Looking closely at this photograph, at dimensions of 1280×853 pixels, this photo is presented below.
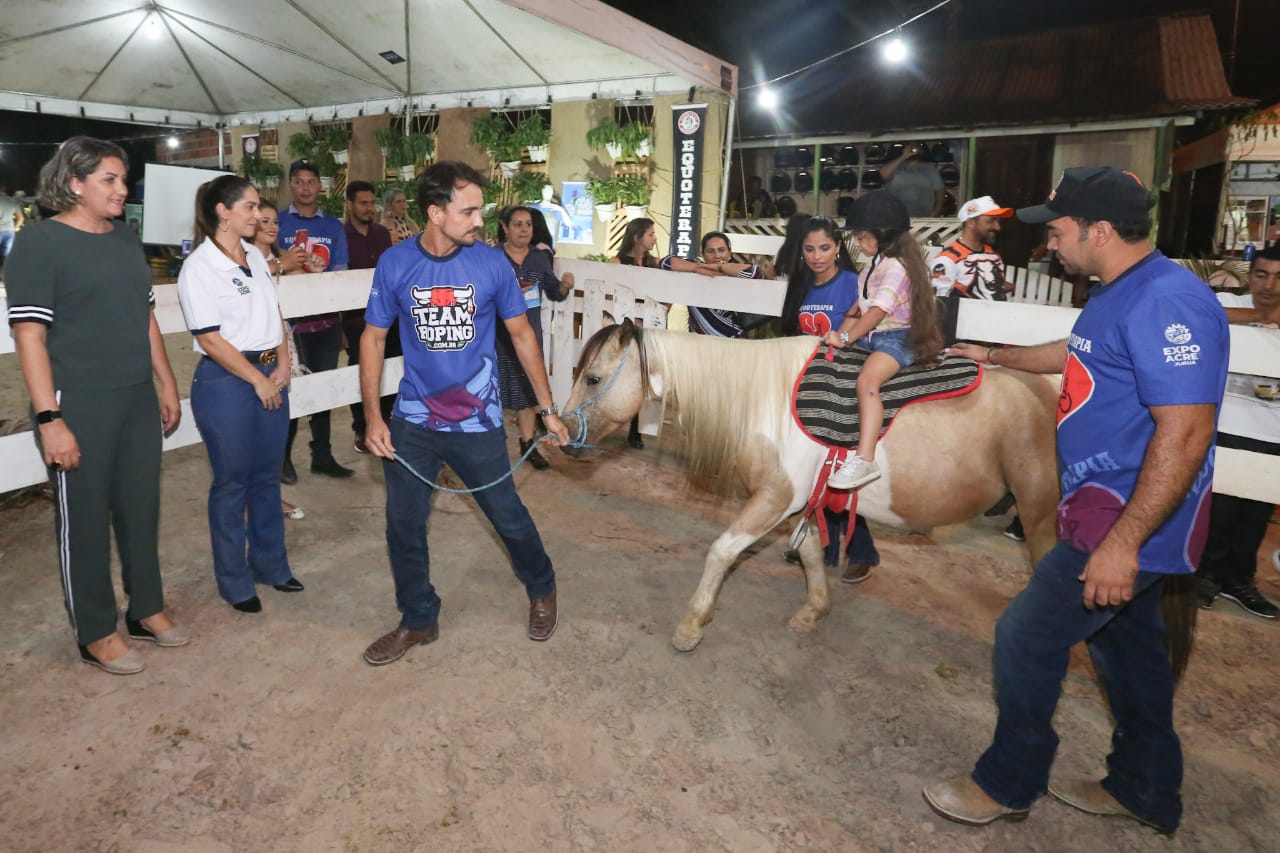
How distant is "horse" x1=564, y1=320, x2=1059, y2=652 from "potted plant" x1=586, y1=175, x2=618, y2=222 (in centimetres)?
727

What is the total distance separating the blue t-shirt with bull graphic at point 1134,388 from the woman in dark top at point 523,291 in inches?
157

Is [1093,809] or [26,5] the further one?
[26,5]

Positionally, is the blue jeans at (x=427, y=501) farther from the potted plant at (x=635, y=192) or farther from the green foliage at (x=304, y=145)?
the green foliage at (x=304, y=145)

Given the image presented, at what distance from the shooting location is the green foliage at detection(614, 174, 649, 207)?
10.1m

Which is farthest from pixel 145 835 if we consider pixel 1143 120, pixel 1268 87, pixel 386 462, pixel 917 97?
pixel 1268 87

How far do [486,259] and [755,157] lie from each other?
14.1m

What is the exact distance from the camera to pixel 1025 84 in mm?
13086

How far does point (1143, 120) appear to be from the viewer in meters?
11.6

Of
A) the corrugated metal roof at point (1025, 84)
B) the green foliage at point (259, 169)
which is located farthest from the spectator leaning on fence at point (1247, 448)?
the green foliage at point (259, 169)

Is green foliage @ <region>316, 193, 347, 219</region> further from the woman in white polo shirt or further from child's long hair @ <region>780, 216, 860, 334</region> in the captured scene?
child's long hair @ <region>780, 216, 860, 334</region>

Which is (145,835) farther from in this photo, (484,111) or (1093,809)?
(484,111)

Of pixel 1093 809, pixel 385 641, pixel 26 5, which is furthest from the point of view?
pixel 26 5

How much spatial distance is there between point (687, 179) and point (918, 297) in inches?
261

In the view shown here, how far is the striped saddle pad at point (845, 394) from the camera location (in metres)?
3.30
